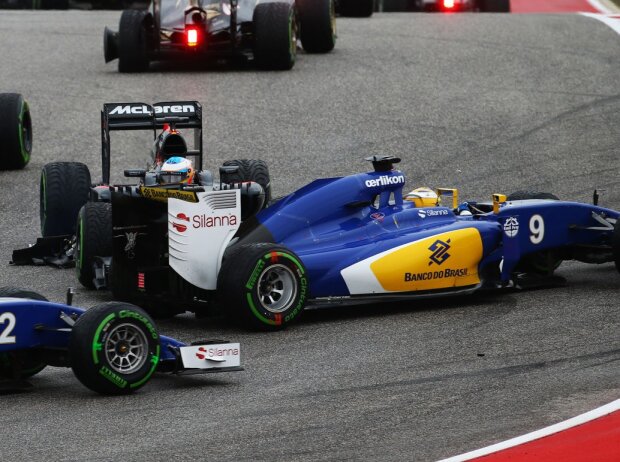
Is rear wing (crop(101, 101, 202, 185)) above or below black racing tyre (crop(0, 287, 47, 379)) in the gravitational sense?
above

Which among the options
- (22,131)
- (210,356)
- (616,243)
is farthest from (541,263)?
(22,131)

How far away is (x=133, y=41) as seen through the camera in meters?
21.8

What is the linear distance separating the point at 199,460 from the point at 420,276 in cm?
435

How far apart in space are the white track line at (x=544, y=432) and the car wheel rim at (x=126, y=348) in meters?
2.37

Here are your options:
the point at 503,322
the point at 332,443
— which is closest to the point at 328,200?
the point at 503,322

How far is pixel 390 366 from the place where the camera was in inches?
378

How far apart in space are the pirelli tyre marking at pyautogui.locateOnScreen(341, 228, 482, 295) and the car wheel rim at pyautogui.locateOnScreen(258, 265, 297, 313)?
22.6 inches

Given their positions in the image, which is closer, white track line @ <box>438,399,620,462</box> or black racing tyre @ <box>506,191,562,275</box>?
white track line @ <box>438,399,620,462</box>

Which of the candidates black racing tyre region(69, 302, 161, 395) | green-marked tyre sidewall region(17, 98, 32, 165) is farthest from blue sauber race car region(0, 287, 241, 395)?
green-marked tyre sidewall region(17, 98, 32, 165)

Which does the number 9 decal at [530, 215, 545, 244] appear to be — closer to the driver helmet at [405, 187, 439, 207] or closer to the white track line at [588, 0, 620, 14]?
the driver helmet at [405, 187, 439, 207]

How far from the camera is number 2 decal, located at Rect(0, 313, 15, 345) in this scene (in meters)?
8.63

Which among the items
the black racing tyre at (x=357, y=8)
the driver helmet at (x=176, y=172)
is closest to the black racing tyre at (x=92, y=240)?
the driver helmet at (x=176, y=172)

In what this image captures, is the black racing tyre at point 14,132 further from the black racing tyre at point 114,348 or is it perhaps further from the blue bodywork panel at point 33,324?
the black racing tyre at point 114,348

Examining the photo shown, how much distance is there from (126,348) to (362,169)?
9807 mm
